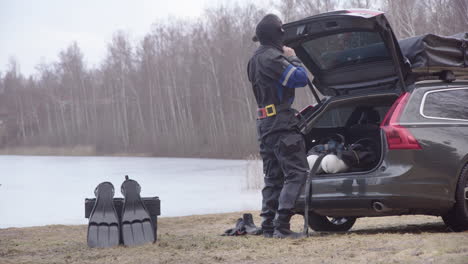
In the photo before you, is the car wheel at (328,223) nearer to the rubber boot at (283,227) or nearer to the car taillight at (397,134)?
the rubber boot at (283,227)

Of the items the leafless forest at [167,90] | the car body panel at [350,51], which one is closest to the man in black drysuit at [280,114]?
the car body panel at [350,51]

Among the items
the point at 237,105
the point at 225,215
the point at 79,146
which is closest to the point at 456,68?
the point at 225,215

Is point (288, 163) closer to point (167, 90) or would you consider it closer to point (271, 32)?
point (271, 32)

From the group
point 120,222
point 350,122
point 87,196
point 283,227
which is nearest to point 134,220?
point 120,222

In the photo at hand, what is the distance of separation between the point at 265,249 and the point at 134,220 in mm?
1642

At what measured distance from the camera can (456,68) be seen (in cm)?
650

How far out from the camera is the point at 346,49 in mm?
6773

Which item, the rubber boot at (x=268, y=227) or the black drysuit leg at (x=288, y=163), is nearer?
the black drysuit leg at (x=288, y=163)

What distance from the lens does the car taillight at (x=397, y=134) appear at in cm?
586

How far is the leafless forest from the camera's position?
1692 inches

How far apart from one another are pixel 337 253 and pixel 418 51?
2.24 m

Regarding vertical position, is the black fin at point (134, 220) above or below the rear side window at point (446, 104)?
below

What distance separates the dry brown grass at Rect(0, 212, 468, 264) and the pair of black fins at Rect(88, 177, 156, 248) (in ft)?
0.53

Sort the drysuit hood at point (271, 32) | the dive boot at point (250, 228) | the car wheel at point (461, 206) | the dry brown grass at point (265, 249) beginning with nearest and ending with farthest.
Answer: the dry brown grass at point (265, 249) < the car wheel at point (461, 206) < the drysuit hood at point (271, 32) < the dive boot at point (250, 228)
